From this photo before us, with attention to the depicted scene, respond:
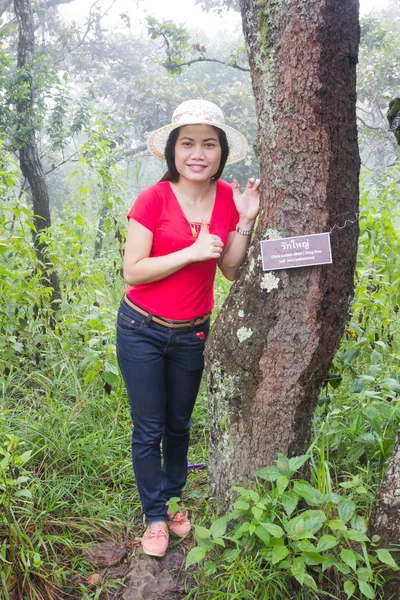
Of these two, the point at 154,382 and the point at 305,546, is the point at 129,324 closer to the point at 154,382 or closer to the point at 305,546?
the point at 154,382

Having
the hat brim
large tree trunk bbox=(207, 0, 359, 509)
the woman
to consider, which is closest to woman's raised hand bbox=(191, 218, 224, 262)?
the woman

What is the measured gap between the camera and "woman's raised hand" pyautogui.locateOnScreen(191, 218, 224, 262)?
Result: 1.80 m

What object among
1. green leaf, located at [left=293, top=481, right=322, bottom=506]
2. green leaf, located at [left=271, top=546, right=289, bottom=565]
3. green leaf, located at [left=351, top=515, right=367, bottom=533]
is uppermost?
green leaf, located at [left=293, top=481, right=322, bottom=506]

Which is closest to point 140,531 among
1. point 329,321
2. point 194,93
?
point 329,321

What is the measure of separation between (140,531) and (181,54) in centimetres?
511

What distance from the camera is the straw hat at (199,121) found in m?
1.94

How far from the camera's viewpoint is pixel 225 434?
1.99 metres

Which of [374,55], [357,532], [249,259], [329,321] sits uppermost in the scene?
[374,55]

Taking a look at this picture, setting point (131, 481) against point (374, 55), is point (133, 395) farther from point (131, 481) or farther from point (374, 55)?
point (374, 55)

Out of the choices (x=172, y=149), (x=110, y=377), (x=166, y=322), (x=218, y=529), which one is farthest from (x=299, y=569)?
(x=172, y=149)

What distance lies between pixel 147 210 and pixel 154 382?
2.26ft

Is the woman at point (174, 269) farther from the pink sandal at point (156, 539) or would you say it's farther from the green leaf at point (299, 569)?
the green leaf at point (299, 569)

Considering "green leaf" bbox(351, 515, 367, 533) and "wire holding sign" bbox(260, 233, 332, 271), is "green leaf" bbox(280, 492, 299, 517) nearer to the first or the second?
"green leaf" bbox(351, 515, 367, 533)

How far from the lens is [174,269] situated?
189 centimetres
